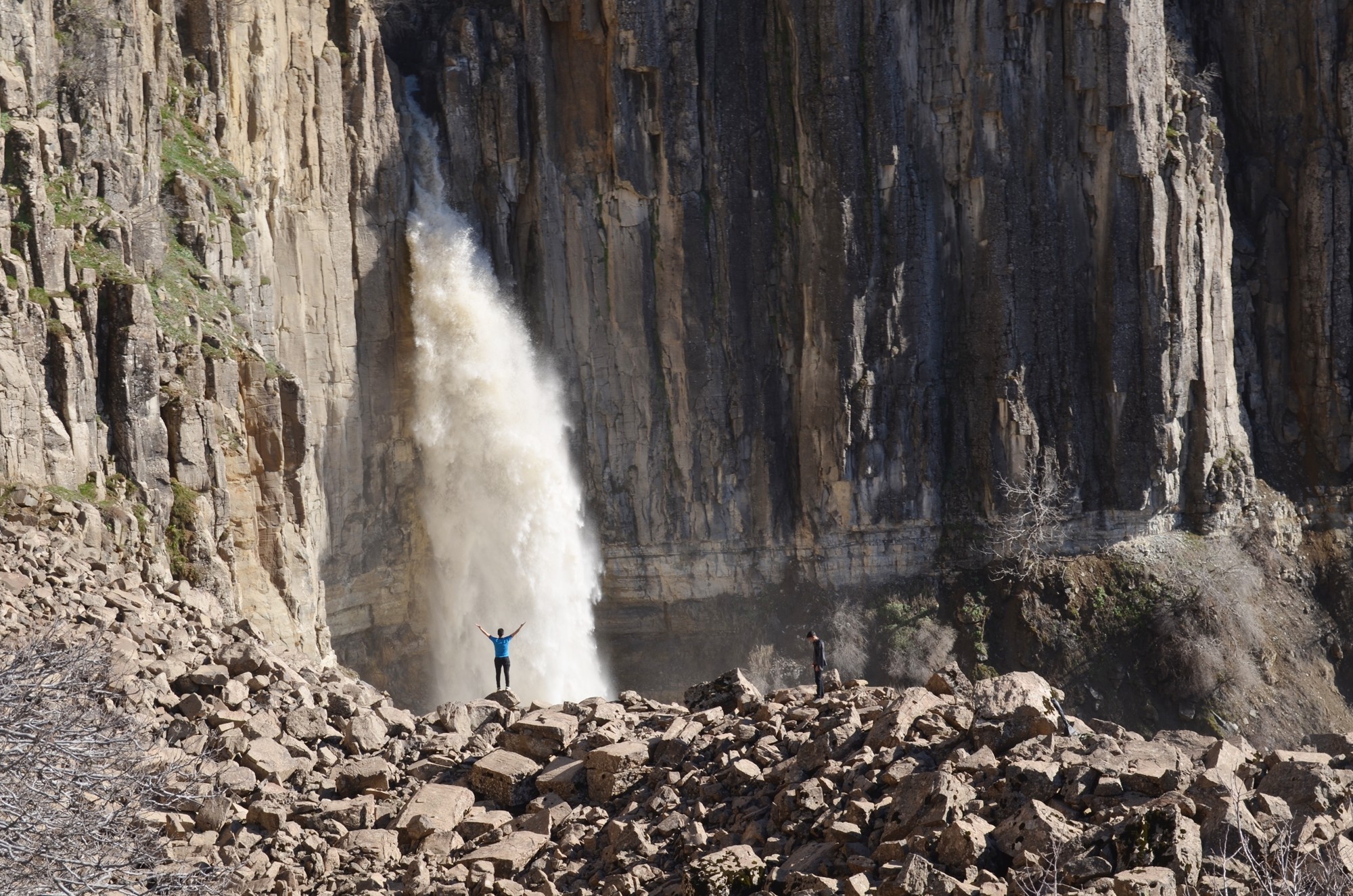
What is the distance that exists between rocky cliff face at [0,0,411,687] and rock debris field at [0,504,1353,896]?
372 centimetres

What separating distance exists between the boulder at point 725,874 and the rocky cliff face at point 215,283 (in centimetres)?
1027

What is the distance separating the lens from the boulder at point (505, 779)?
1347 cm

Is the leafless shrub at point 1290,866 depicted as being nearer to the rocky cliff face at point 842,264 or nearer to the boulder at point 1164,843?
the boulder at point 1164,843

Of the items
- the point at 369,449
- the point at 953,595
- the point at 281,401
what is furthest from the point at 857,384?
the point at 281,401

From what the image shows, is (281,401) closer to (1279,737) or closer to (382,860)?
(382,860)

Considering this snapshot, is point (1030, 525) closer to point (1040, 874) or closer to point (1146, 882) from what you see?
point (1040, 874)

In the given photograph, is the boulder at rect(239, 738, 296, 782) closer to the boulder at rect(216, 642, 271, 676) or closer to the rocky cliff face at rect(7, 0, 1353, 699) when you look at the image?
the boulder at rect(216, 642, 271, 676)

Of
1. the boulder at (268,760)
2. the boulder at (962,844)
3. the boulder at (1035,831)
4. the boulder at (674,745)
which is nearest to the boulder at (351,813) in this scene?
the boulder at (268,760)

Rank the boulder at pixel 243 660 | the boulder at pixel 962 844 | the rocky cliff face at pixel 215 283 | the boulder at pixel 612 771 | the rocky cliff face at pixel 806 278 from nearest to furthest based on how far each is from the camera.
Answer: the boulder at pixel 962 844
the boulder at pixel 612 771
the boulder at pixel 243 660
the rocky cliff face at pixel 215 283
the rocky cliff face at pixel 806 278

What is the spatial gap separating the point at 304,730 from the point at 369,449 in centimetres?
1694

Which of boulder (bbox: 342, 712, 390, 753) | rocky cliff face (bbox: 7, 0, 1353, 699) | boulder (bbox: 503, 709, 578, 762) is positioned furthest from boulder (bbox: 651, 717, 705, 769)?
rocky cliff face (bbox: 7, 0, 1353, 699)

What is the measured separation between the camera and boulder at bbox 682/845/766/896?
1110 centimetres

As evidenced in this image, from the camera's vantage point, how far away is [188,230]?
23.5 metres

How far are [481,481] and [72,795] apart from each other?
2201cm
